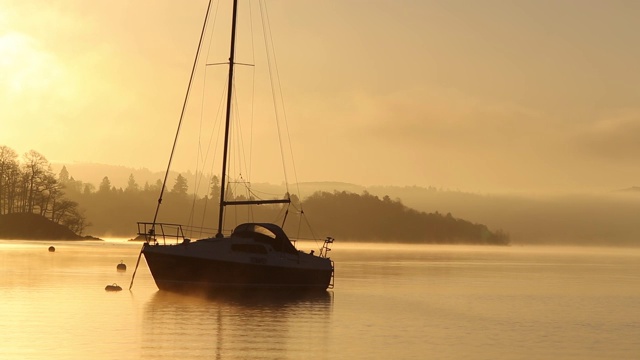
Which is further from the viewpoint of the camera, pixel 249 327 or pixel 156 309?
pixel 156 309

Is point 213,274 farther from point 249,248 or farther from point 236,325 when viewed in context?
point 236,325

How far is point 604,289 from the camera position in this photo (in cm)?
7919

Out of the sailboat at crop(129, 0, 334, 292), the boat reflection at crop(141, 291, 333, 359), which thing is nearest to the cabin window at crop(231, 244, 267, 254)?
the sailboat at crop(129, 0, 334, 292)

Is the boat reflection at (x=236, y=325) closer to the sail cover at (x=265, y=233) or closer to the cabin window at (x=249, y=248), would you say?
the cabin window at (x=249, y=248)

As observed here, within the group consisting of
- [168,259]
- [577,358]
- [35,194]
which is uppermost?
[35,194]

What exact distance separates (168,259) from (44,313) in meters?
Answer: 12.3

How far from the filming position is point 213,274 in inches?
2186

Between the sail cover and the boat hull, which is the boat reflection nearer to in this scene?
the boat hull

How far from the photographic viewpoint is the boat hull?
55.6m

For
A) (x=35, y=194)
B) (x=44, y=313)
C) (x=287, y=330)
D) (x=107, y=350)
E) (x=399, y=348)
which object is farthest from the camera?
(x=35, y=194)

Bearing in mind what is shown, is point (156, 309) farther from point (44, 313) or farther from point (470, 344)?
point (470, 344)

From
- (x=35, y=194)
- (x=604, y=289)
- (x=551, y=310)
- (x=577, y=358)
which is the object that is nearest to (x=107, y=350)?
(x=577, y=358)

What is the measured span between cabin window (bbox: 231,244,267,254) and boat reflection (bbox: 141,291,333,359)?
8.36 feet

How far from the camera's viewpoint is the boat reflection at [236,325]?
3362 centimetres
